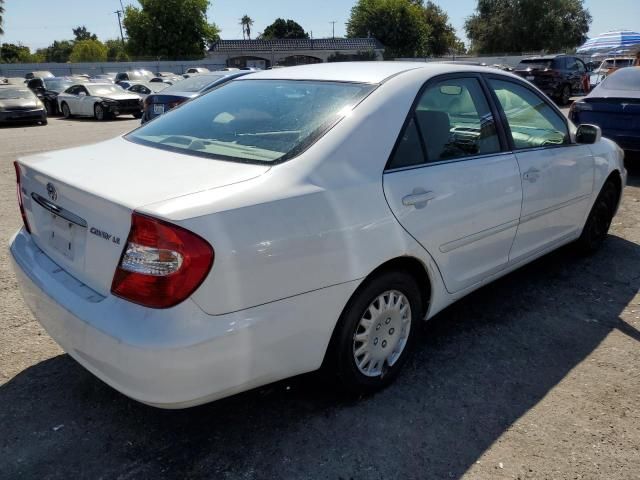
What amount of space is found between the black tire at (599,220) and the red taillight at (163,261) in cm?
369

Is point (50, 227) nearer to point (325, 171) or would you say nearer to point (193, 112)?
point (193, 112)

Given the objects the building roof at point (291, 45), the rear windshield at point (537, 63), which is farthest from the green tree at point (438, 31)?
the rear windshield at point (537, 63)

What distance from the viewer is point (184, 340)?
2.03m

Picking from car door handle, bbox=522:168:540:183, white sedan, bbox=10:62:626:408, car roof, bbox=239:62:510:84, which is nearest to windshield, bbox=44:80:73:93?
car roof, bbox=239:62:510:84

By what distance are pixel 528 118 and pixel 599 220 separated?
5.02ft

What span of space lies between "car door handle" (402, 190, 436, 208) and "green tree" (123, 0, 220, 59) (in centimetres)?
6442

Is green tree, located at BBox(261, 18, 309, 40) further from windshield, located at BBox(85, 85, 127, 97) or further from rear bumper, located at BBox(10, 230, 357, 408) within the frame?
rear bumper, located at BBox(10, 230, 357, 408)

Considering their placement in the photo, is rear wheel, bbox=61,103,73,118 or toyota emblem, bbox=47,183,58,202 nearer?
toyota emblem, bbox=47,183,58,202

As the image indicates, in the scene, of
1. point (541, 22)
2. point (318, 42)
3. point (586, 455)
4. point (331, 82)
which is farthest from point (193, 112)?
point (318, 42)

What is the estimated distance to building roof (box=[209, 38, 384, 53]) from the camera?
204 ft

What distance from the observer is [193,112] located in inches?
130

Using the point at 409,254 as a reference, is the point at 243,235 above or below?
above

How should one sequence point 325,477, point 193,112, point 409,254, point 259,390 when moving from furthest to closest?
1. point 193,112
2. point 259,390
3. point 409,254
4. point 325,477

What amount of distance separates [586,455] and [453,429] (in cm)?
58
